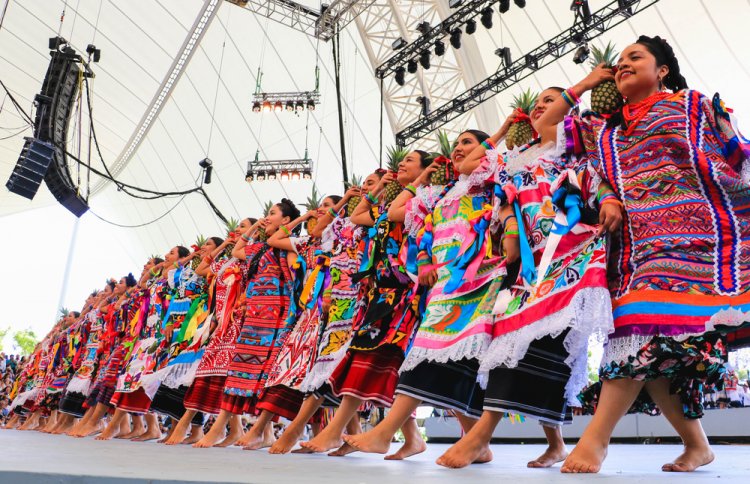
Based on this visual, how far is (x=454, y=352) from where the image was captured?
87.5 inches

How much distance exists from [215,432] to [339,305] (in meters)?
0.99

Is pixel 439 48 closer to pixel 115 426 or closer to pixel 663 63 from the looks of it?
pixel 115 426

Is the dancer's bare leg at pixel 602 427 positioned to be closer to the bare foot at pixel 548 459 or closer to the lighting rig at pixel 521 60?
the bare foot at pixel 548 459

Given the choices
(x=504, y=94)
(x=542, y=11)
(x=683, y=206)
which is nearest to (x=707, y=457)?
(x=683, y=206)

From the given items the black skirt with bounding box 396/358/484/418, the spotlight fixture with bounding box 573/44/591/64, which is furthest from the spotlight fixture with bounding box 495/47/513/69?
the black skirt with bounding box 396/358/484/418

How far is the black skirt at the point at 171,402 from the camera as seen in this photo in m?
4.31

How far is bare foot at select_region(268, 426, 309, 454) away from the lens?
2734mm

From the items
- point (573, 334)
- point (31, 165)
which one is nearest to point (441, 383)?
point (573, 334)

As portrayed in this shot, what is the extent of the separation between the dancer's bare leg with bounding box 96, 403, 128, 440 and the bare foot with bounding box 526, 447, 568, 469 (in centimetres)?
309

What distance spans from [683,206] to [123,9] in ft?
44.2

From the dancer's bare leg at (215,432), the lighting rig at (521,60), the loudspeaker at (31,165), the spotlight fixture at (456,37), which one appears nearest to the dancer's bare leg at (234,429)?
the dancer's bare leg at (215,432)

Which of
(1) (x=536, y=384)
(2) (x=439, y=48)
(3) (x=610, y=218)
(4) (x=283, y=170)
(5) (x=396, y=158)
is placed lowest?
(1) (x=536, y=384)

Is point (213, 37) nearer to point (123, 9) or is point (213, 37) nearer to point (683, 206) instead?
point (123, 9)

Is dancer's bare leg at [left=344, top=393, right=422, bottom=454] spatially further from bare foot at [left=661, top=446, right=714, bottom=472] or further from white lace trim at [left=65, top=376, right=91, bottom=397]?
white lace trim at [left=65, top=376, right=91, bottom=397]
